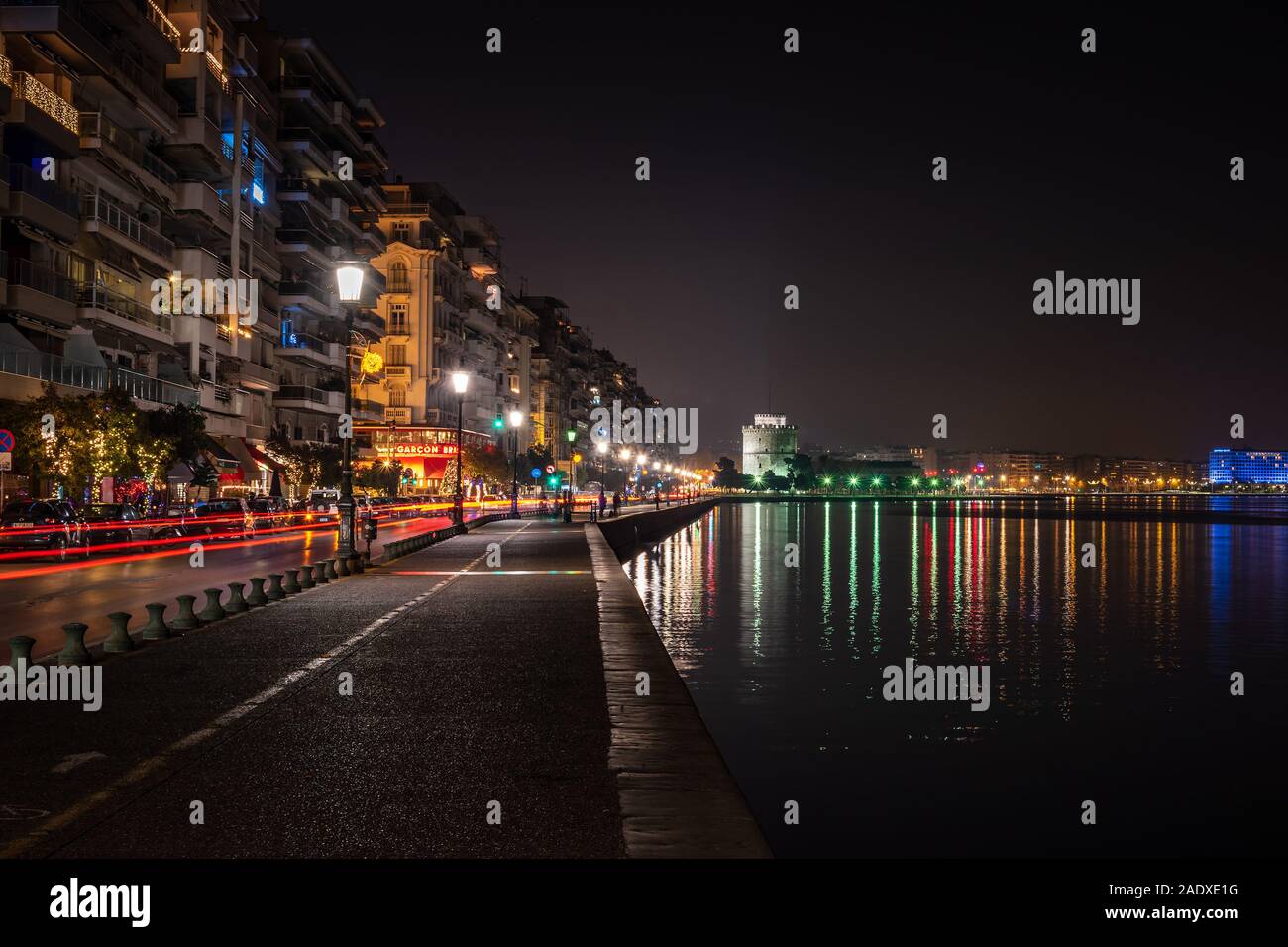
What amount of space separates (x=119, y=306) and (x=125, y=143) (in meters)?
7.42

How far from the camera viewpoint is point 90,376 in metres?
Answer: 44.5

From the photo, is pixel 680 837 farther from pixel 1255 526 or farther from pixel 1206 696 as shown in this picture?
pixel 1255 526

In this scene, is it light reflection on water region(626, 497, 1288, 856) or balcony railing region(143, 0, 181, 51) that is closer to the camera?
light reflection on water region(626, 497, 1288, 856)

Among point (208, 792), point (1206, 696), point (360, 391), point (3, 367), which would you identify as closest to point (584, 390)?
point (360, 391)

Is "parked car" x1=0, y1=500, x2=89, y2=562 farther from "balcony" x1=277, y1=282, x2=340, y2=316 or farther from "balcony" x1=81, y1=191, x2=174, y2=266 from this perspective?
"balcony" x1=277, y1=282, x2=340, y2=316

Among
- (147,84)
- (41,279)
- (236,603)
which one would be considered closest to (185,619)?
(236,603)

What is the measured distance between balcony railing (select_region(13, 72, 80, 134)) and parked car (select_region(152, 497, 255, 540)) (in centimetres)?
1583

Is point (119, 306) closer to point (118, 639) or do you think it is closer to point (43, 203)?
point (43, 203)

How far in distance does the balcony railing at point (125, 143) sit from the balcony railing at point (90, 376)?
9.58 metres

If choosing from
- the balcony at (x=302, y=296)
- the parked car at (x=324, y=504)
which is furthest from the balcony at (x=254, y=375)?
the parked car at (x=324, y=504)

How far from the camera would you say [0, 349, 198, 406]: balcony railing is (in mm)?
40031

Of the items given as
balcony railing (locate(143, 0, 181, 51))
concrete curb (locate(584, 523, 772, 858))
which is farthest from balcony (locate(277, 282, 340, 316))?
concrete curb (locate(584, 523, 772, 858))

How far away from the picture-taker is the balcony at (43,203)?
132 ft

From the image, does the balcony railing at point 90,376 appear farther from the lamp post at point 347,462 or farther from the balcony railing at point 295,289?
the lamp post at point 347,462
